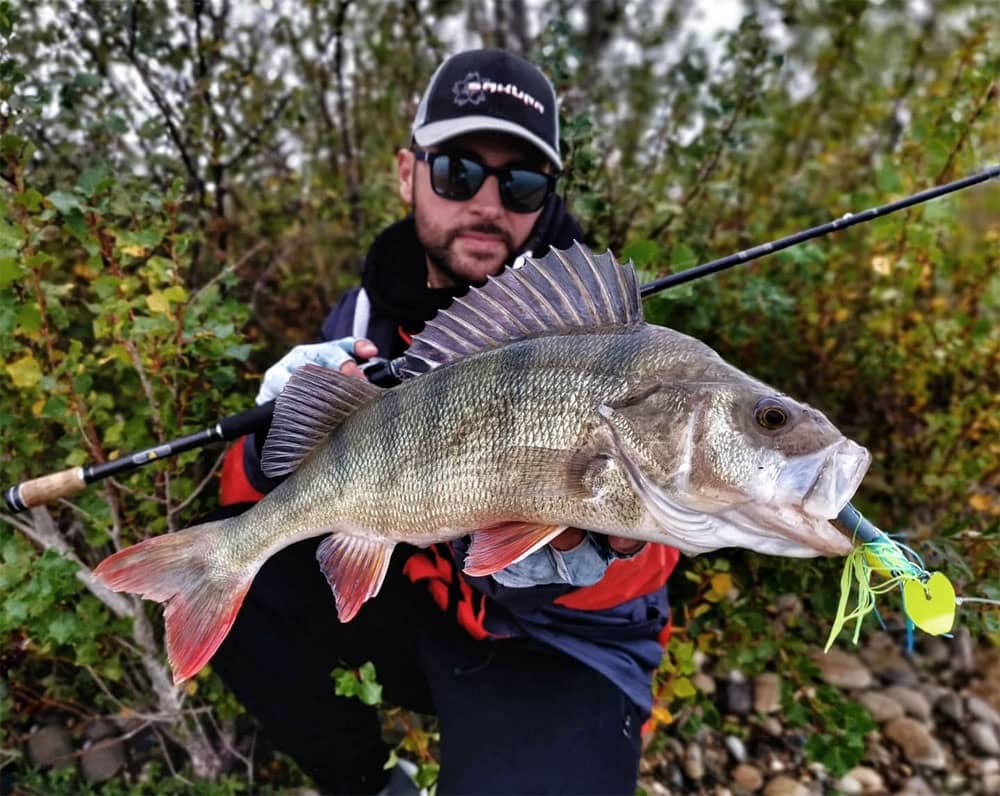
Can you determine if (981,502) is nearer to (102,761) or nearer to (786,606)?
(786,606)

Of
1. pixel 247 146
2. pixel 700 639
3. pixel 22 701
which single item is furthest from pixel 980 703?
pixel 247 146

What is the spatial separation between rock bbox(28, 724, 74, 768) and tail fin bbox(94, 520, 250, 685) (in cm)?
107

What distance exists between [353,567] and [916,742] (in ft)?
7.88

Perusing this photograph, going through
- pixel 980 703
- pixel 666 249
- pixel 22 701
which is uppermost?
pixel 666 249

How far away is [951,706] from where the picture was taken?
2869 mm

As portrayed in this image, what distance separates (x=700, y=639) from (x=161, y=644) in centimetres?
179

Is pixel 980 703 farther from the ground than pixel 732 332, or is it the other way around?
pixel 732 332

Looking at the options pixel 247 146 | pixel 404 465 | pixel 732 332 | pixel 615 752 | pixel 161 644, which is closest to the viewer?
pixel 404 465

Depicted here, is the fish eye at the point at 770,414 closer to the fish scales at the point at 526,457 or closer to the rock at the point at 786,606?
the fish scales at the point at 526,457

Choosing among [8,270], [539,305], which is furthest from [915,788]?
[8,270]

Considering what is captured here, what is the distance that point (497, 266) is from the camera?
93.4 inches

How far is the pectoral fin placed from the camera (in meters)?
1.40

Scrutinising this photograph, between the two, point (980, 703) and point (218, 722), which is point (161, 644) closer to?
point (218, 722)

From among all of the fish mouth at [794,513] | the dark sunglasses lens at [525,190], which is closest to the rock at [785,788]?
the fish mouth at [794,513]
